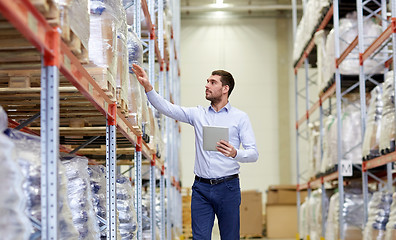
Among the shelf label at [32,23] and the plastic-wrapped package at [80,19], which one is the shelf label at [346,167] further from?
the shelf label at [32,23]

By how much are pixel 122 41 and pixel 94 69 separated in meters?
0.83

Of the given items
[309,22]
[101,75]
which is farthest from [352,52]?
[101,75]

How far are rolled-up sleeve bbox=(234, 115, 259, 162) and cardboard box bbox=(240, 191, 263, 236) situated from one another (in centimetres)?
1227

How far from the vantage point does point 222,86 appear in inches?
248

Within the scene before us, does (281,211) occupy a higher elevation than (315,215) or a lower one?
lower

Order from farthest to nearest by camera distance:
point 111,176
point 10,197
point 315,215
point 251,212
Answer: point 251,212, point 315,215, point 111,176, point 10,197

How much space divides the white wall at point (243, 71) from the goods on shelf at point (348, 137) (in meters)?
9.26

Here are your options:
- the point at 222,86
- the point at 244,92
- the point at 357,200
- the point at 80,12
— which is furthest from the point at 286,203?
the point at 80,12

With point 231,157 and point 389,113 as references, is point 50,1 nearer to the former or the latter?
point 231,157

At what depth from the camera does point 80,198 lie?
418cm

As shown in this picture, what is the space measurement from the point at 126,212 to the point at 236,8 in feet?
52.7

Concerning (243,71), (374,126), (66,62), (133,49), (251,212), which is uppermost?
(243,71)

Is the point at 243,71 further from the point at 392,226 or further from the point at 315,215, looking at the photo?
the point at 392,226

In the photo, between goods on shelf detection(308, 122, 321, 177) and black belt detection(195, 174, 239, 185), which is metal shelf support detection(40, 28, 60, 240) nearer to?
black belt detection(195, 174, 239, 185)
